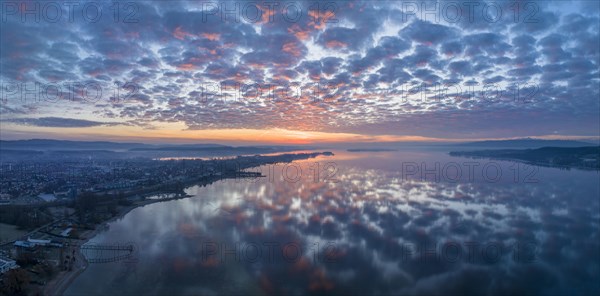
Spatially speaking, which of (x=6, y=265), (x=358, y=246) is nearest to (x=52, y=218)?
(x=6, y=265)

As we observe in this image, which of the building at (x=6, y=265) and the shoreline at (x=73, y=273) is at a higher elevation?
the building at (x=6, y=265)

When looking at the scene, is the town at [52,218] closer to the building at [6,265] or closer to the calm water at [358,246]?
the building at [6,265]

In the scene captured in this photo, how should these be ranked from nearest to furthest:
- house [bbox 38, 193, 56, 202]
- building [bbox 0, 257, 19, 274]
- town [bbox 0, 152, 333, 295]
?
building [bbox 0, 257, 19, 274], town [bbox 0, 152, 333, 295], house [bbox 38, 193, 56, 202]

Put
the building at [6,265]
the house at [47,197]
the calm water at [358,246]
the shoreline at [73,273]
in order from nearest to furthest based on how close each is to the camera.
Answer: the shoreline at [73,273] < the calm water at [358,246] < the building at [6,265] < the house at [47,197]

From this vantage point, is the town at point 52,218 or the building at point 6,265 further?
the town at point 52,218

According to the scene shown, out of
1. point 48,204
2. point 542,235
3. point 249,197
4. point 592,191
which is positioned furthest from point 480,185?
point 48,204

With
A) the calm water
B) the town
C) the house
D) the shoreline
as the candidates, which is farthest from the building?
the house

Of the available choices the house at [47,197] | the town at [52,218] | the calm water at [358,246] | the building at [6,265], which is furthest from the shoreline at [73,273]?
the house at [47,197]

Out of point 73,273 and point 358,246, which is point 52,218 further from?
point 358,246

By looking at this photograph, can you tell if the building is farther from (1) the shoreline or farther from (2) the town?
(1) the shoreline
